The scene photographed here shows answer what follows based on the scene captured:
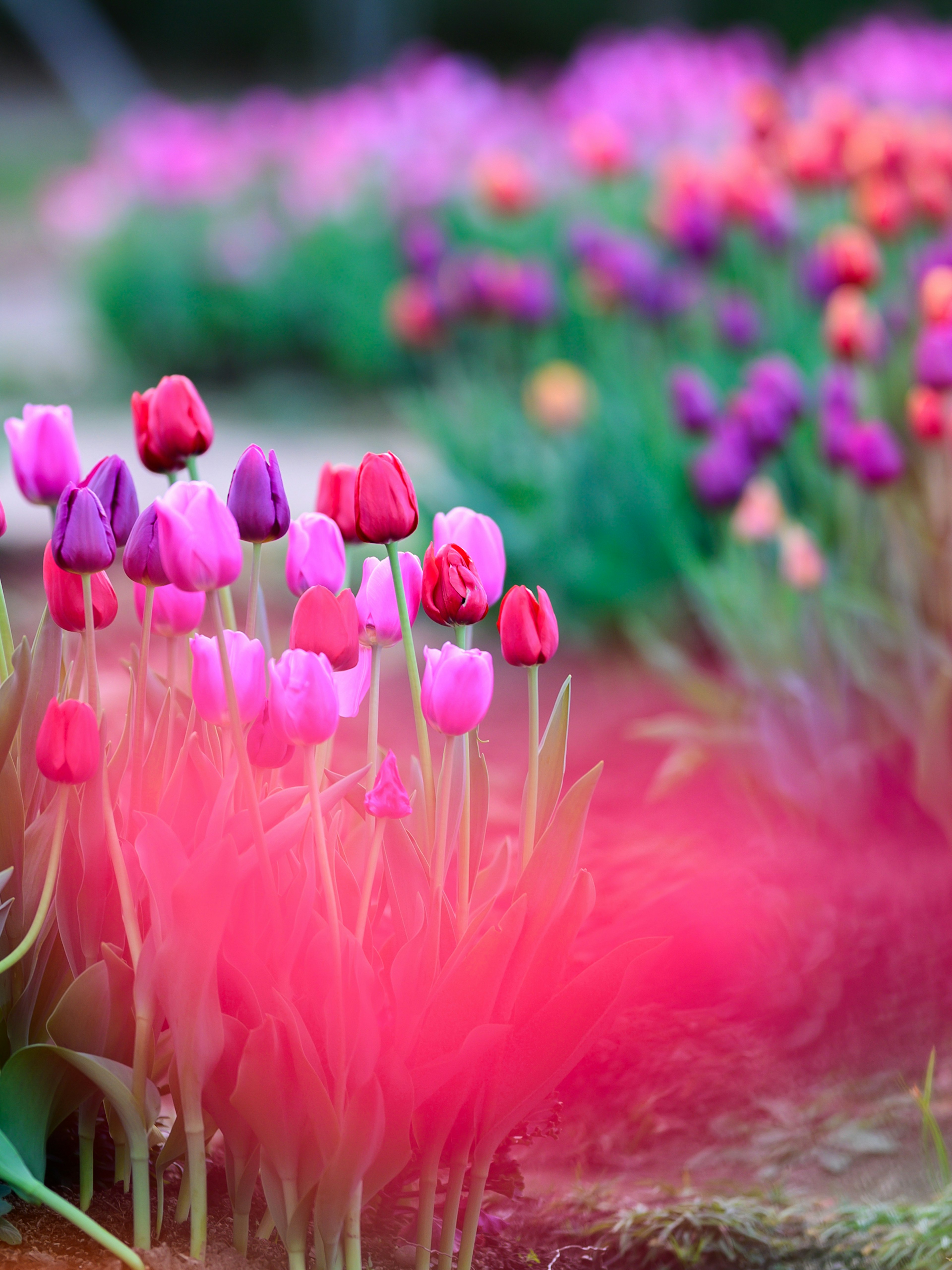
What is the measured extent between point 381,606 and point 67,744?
0.83 ft

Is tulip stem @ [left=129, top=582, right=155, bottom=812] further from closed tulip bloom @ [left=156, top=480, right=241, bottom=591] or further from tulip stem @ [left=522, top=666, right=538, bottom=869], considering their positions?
tulip stem @ [left=522, top=666, right=538, bottom=869]

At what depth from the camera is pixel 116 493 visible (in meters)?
1.04

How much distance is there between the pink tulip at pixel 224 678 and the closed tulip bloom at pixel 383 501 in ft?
0.40

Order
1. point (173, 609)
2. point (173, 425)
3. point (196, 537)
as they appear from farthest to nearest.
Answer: point (173, 609) < point (173, 425) < point (196, 537)

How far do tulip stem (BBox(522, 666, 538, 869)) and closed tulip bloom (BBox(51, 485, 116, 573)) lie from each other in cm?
32

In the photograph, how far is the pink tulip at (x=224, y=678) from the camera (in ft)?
3.19

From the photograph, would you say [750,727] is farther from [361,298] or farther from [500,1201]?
[361,298]

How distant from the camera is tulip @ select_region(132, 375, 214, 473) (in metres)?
1.00

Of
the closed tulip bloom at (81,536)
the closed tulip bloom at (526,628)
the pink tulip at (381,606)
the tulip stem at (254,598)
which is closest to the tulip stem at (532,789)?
the closed tulip bloom at (526,628)

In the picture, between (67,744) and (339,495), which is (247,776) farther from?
(339,495)

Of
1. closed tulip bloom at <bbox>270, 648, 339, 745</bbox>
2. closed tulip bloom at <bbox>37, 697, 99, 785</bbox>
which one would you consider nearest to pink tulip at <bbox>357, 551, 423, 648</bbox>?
closed tulip bloom at <bbox>270, 648, 339, 745</bbox>

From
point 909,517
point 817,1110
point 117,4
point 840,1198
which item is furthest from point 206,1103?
point 117,4

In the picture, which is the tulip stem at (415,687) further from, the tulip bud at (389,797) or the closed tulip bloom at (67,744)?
the closed tulip bloom at (67,744)

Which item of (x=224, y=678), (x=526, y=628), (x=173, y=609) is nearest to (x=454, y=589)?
(x=526, y=628)
